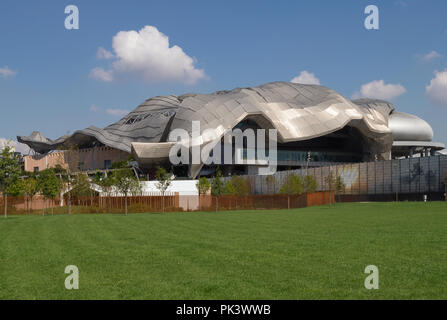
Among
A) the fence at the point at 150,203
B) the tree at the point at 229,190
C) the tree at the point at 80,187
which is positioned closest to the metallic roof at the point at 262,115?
the tree at the point at 229,190

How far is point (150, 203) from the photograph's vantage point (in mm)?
46969

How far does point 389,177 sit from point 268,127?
29230 mm

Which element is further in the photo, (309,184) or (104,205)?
(309,184)

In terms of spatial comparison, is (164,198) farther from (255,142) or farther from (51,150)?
(51,150)

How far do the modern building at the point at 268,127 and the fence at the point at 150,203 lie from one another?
2772 centimetres

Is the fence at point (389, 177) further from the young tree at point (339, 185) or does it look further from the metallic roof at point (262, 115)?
the metallic roof at point (262, 115)

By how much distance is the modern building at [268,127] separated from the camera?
266 feet

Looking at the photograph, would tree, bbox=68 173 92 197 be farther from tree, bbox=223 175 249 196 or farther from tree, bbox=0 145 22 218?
tree, bbox=223 175 249 196

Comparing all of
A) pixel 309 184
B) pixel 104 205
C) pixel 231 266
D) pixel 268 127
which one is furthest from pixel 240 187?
pixel 231 266

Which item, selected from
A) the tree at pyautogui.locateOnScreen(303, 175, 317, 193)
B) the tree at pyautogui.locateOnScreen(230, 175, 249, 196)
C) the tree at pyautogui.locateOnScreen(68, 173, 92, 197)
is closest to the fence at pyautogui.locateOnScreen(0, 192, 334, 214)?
the tree at pyautogui.locateOnScreen(68, 173, 92, 197)

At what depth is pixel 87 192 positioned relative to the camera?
182 feet

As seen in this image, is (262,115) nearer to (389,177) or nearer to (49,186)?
(389,177)
